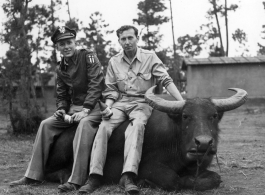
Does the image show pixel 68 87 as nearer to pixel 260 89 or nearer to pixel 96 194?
pixel 96 194

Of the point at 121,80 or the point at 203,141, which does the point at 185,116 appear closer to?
the point at 203,141

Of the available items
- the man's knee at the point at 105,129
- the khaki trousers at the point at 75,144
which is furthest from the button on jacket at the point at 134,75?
the man's knee at the point at 105,129

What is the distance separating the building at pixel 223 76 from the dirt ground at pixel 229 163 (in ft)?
33.7

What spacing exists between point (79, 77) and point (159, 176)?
2.02 m

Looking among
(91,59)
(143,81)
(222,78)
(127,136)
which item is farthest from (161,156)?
(222,78)

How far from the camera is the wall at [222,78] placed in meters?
25.2

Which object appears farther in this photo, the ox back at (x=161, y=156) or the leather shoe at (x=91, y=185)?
the ox back at (x=161, y=156)

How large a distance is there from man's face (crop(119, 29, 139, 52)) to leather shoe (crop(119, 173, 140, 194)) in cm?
193

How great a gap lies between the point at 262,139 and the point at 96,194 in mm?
7463

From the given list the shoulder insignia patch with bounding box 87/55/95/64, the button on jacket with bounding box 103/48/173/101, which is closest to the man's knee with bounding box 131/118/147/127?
the button on jacket with bounding box 103/48/173/101

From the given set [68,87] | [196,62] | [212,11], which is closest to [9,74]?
[68,87]

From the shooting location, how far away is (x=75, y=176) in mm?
5465

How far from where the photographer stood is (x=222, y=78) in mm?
25391

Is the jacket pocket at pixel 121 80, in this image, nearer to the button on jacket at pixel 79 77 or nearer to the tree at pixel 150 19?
the button on jacket at pixel 79 77
